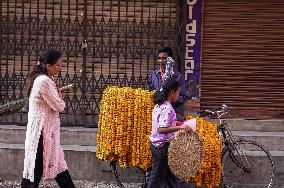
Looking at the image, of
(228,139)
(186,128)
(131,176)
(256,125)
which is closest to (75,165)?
(131,176)

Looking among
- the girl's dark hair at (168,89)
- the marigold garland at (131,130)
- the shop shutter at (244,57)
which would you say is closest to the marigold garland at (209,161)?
the marigold garland at (131,130)

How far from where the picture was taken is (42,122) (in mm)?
6992

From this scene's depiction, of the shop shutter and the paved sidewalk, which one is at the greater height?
the shop shutter

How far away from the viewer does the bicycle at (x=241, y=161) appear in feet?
27.4

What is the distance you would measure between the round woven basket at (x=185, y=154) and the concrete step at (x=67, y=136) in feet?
9.51

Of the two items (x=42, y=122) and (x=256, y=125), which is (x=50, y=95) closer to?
(x=42, y=122)

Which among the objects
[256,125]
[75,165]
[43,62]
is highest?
[43,62]

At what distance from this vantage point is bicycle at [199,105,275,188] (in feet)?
27.4

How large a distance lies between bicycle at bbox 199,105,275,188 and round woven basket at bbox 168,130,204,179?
1.24 metres

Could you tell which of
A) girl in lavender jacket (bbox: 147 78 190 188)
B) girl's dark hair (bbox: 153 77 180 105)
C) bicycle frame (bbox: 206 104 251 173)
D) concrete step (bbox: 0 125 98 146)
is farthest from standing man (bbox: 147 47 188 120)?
concrete step (bbox: 0 125 98 146)

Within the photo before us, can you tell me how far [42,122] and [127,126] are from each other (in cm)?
145

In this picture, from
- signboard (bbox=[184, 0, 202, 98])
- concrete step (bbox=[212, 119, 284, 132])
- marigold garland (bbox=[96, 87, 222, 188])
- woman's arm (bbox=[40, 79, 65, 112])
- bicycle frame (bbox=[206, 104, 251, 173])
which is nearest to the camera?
woman's arm (bbox=[40, 79, 65, 112])

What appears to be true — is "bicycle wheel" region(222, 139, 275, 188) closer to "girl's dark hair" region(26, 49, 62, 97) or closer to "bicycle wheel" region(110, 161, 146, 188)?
"bicycle wheel" region(110, 161, 146, 188)

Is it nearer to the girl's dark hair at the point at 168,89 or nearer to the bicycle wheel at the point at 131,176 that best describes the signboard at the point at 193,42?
the bicycle wheel at the point at 131,176
